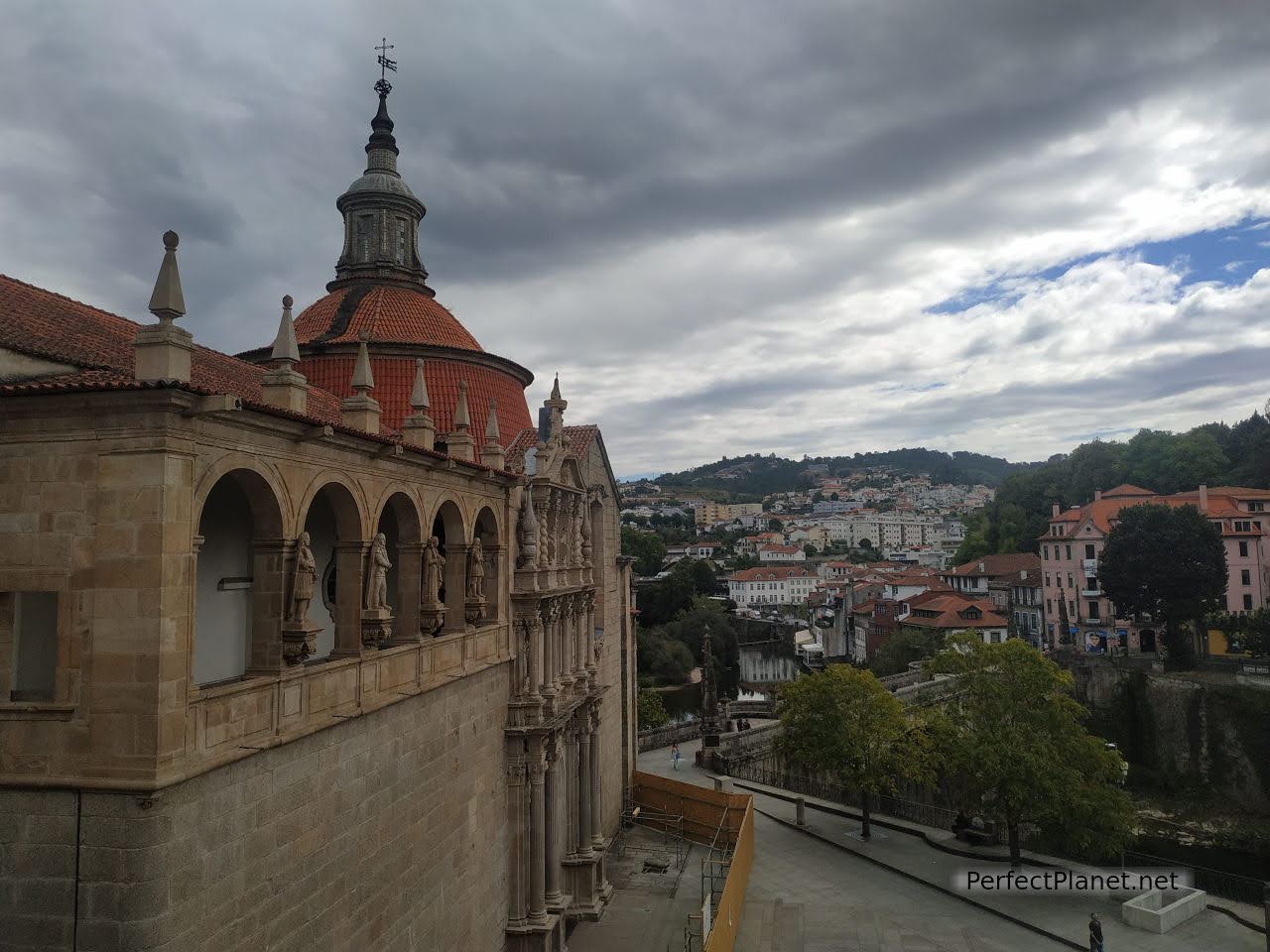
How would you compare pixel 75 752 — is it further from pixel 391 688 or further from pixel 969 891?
pixel 969 891

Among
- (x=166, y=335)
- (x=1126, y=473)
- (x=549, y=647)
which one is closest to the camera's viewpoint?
(x=166, y=335)

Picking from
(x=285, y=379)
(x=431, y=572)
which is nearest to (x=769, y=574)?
(x=431, y=572)

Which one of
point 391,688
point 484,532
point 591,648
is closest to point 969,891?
point 591,648

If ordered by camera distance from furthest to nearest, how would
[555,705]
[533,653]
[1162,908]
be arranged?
[1162,908], [555,705], [533,653]

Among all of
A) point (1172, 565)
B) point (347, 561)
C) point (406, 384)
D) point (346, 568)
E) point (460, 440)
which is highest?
point (406, 384)

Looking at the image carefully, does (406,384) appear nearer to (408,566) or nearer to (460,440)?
(460,440)

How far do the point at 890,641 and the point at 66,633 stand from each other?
64969mm

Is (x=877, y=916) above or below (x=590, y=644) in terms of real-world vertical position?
below

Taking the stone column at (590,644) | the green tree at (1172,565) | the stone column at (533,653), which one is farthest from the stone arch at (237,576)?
the green tree at (1172,565)

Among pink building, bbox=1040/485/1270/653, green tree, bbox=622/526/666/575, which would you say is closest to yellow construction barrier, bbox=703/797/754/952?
pink building, bbox=1040/485/1270/653

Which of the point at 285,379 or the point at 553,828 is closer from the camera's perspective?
the point at 285,379

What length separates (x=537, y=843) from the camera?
18344 mm

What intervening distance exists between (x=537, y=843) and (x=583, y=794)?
4008 millimetres

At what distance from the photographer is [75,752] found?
8.27m
